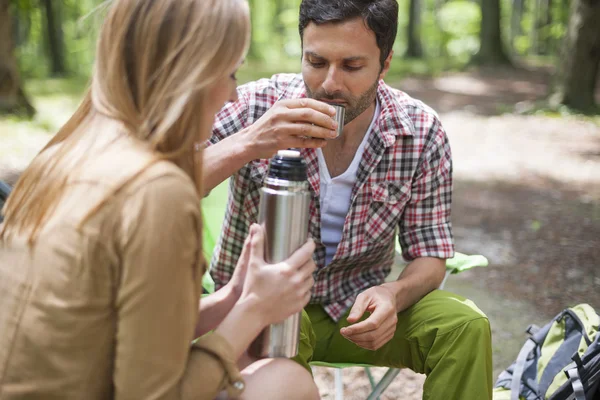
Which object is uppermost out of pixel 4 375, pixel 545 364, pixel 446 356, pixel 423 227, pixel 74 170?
pixel 74 170

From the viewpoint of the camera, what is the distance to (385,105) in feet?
8.26

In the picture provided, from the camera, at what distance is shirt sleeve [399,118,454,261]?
2428 mm

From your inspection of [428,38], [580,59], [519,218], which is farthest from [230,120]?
[428,38]

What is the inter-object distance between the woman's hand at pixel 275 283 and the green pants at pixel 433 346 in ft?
1.99

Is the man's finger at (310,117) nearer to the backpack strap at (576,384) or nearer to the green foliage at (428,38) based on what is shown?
the backpack strap at (576,384)

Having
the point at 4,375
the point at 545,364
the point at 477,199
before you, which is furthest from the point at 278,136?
the point at 477,199

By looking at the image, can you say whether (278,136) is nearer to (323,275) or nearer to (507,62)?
(323,275)

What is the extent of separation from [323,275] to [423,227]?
0.40 meters

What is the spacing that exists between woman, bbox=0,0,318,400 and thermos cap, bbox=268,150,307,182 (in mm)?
211

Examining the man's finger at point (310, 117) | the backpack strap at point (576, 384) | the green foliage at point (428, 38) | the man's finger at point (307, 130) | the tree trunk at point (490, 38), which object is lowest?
the green foliage at point (428, 38)

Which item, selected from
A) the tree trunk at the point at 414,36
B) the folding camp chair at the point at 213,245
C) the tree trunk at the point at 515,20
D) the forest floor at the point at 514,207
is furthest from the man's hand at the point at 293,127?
the tree trunk at the point at 515,20

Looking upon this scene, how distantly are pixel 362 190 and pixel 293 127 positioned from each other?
0.50 meters

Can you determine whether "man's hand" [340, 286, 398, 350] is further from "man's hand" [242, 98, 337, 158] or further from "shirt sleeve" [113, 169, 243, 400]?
"shirt sleeve" [113, 169, 243, 400]

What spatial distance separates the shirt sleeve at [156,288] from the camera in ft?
3.89
